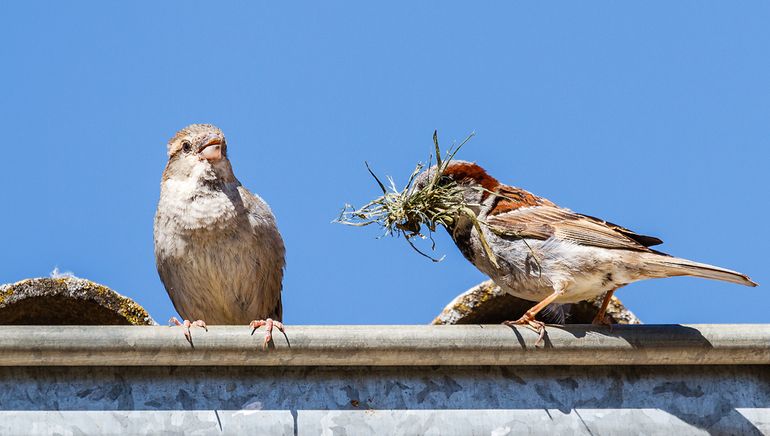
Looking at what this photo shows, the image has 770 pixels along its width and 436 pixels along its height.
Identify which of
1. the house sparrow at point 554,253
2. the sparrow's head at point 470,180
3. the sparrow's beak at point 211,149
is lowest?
the house sparrow at point 554,253

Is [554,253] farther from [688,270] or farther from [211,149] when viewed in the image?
[211,149]

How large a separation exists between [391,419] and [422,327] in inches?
12.4

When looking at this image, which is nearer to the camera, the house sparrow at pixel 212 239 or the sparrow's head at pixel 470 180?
the sparrow's head at pixel 470 180

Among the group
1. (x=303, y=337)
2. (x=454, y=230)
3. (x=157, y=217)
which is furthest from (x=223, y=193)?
(x=303, y=337)

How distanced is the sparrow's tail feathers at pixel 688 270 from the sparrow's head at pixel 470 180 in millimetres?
884

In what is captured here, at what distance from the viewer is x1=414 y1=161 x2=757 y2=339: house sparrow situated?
4.35 meters

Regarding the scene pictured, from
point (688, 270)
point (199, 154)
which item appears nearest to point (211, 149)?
point (199, 154)

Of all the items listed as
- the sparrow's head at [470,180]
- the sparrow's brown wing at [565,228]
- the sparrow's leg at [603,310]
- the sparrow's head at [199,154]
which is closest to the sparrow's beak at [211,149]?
the sparrow's head at [199,154]

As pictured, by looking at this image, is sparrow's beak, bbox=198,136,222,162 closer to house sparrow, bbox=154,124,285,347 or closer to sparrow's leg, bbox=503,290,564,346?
house sparrow, bbox=154,124,285,347

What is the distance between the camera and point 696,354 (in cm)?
332

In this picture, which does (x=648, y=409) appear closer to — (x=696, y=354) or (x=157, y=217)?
(x=696, y=354)

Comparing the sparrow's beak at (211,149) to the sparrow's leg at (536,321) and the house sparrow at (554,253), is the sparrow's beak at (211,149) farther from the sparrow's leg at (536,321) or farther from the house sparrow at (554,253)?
the sparrow's leg at (536,321)

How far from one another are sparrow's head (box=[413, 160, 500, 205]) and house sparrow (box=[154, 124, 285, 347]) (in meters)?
1.20

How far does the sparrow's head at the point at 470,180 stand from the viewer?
4.81m
